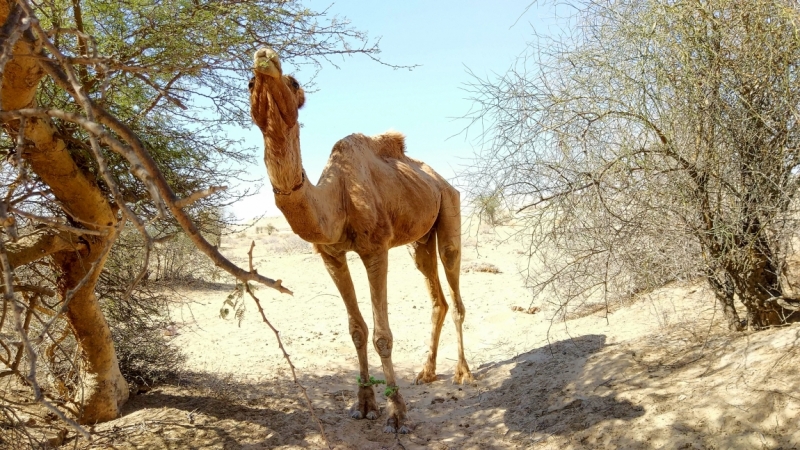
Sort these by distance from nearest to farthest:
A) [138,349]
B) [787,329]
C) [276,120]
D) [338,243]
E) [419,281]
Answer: [276,120] → [787,329] → [338,243] → [138,349] → [419,281]

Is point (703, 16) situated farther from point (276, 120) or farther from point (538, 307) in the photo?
point (538, 307)

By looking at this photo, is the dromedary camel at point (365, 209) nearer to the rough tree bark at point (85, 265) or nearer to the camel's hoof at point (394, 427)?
the camel's hoof at point (394, 427)

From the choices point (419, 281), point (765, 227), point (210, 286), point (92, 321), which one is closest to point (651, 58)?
point (765, 227)

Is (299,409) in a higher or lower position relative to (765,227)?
lower

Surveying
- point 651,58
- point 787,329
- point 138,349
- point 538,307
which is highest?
point 651,58

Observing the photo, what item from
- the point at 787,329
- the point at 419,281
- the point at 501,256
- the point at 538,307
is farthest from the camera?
the point at 501,256

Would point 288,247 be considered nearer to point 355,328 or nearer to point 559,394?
point 355,328

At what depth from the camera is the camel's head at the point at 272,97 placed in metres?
4.03

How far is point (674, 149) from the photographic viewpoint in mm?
4844

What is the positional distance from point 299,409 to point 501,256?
1240cm

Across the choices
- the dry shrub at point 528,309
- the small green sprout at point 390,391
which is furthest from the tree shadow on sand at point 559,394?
the dry shrub at point 528,309

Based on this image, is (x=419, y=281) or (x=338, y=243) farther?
(x=419, y=281)

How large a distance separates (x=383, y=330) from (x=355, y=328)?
450 millimetres

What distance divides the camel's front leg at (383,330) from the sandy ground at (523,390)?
222 millimetres
